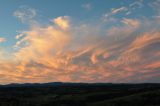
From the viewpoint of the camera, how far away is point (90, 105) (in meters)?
151

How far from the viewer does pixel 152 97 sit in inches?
6388

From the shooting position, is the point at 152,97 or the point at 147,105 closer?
the point at 147,105

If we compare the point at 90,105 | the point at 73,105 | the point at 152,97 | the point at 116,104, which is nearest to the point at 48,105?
the point at 73,105

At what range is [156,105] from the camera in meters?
136

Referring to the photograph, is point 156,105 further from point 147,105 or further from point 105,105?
point 105,105

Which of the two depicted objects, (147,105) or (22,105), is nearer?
(147,105)

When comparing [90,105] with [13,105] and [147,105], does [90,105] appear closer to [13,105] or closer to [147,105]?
[147,105]

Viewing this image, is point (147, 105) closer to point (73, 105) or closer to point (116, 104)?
point (116, 104)

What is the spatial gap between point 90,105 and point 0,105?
5397cm

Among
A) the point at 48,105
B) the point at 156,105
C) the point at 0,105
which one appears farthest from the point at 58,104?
the point at 156,105

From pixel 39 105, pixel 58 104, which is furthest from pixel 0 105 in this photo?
pixel 58 104

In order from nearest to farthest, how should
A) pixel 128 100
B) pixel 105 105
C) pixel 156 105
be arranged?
pixel 156 105, pixel 105 105, pixel 128 100

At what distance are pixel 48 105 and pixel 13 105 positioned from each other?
74.2 feet

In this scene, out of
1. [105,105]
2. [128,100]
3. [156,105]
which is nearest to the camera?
[156,105]
